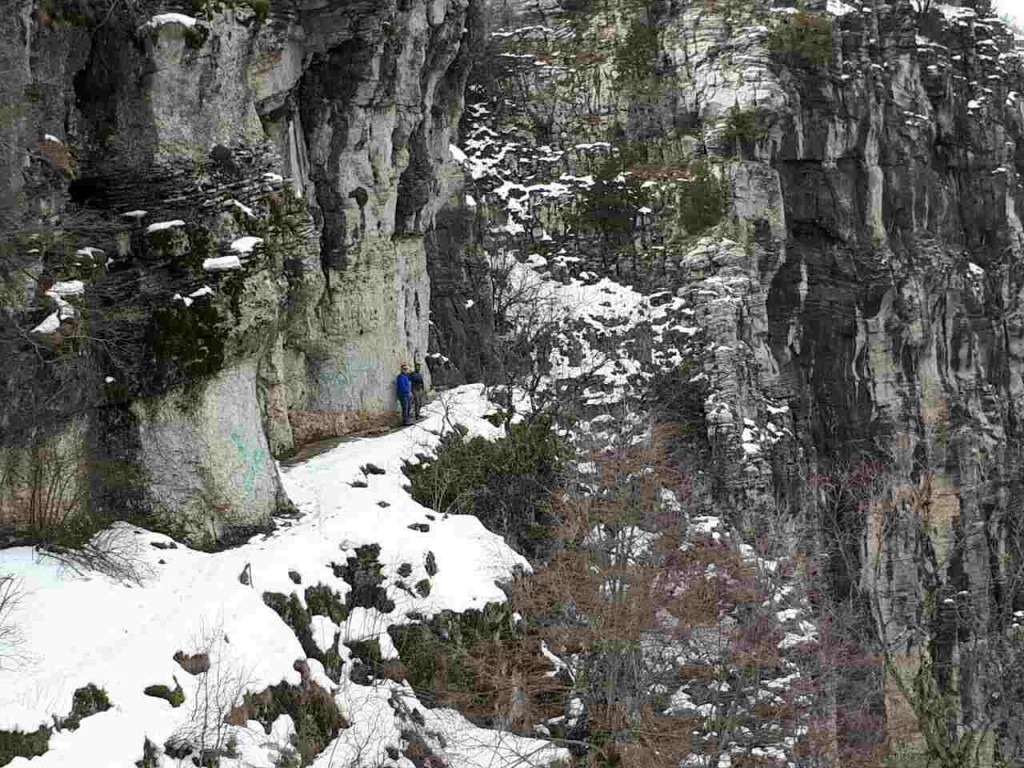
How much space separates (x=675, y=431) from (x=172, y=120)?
19901mm

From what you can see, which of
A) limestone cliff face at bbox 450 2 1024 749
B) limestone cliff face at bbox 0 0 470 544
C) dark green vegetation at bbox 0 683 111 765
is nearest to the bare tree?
dark green vegetation at bbox 0 683 111 765

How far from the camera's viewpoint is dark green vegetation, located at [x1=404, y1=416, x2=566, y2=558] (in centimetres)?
1945

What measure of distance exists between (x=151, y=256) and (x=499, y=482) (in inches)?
332

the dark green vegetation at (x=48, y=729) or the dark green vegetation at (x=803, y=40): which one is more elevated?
the dark green vegetation at (x=803, y=40)

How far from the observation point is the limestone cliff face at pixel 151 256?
13.7m

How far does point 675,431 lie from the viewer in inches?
1261

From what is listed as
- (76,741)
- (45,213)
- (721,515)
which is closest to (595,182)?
(721,515)

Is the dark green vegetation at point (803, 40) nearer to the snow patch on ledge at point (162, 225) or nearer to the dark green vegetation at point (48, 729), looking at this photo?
the snow patch on ledge at point (162, 225)

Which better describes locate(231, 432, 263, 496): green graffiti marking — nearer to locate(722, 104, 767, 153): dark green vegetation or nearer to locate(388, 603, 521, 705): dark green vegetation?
locate(388, 603, 521, 705): dark green vegetation

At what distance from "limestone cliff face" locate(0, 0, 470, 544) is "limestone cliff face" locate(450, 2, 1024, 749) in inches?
746

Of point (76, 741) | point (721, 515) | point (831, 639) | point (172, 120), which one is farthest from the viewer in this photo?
point (721, 515)

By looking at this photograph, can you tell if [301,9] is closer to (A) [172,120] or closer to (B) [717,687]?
(A) [172,120]

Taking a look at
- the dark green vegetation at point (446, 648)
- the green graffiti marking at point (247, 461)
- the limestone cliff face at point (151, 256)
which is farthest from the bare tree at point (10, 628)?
the dark green vegetation at point (446, 648)

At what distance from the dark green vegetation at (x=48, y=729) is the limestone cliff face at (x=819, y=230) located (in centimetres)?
2448
